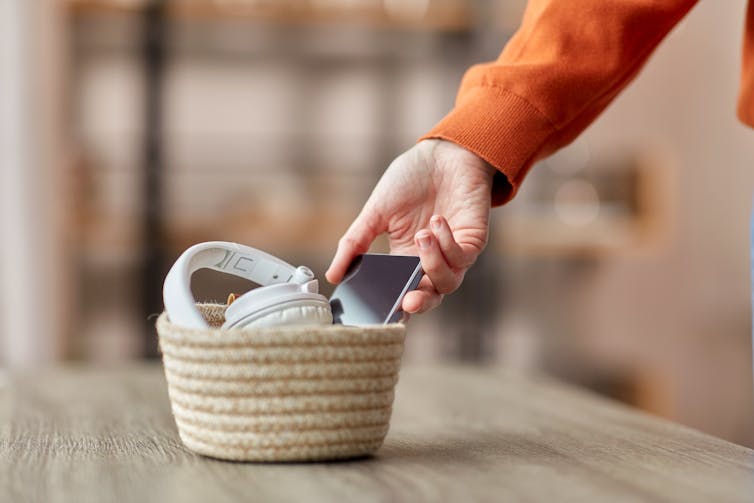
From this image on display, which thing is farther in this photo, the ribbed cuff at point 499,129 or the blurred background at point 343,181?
the blurred background at point 343,181

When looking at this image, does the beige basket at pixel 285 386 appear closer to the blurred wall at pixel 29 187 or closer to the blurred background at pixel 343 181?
the blurred background at pixel 343 181

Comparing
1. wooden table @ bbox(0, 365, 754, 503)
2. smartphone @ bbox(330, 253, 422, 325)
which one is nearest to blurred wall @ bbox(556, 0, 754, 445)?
wooden table @ bbox(0, 365, 754, 503)

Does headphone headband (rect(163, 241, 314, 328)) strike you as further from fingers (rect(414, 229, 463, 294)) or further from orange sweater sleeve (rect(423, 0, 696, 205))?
orange sweater sleeve (rect(423, 0, 696, 205))

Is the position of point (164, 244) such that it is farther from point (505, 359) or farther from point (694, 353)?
point (694, 353)

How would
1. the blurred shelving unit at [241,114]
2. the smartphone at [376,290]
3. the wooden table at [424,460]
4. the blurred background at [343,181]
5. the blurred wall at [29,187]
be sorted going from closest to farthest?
the wooden table at [424,460]
the smartphone at [376,290]
the blurred wall at [29,187]
the blurred background at [343,181]
the blurred shelving unit at [241,114]

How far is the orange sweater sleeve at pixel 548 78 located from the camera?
0.85 metres

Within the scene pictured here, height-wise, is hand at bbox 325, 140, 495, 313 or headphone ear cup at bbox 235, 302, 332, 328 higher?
hand at bbox 325, 140, 495, 313

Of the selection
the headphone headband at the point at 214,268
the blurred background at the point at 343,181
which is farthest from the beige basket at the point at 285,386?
the blurred background at the point at 343,181

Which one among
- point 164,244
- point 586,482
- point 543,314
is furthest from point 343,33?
point 586,482

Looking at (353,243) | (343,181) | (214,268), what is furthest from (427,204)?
(343,181)

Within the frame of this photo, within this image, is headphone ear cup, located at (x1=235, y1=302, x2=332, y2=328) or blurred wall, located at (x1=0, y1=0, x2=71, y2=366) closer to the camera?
headphone ear cup, located at (x1=235, y1=302, x2=332, y2=328)

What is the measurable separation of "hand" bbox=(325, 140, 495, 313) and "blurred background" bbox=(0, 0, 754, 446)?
168cm

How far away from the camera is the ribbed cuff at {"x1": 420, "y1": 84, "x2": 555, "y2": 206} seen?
0.84 metres

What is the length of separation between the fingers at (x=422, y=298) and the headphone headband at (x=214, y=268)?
0.24 ft
